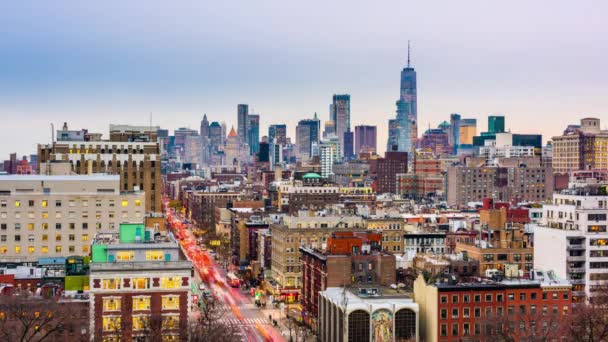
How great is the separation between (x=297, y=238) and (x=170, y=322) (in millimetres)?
84192

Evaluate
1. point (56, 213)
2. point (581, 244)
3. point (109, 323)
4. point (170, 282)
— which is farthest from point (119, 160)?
point (581, 244)

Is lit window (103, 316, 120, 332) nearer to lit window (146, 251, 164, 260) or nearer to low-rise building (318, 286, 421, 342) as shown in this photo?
lit window (146, 251, 164, 260)

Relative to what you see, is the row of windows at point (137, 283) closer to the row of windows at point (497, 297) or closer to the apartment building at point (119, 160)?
the row of windows at point (497, 297)

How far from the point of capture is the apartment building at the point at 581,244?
147m

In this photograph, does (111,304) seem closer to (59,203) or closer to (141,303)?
(141,303)

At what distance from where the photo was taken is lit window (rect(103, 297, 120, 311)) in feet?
345

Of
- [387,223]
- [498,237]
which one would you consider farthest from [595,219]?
[387,223]

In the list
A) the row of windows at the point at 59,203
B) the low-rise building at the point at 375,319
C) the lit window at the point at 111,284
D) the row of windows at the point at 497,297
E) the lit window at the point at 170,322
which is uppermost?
the row of windows at the point at 59,203

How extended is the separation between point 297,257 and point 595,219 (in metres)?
57.8

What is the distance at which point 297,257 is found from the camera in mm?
187125

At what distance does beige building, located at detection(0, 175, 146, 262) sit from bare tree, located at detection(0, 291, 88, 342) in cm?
3053

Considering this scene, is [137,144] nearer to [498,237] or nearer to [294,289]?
[294,289]

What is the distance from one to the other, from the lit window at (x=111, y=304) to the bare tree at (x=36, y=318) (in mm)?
3262

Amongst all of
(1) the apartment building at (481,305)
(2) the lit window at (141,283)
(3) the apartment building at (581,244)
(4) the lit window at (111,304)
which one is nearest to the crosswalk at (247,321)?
(1) the apartment building at (481,305)
